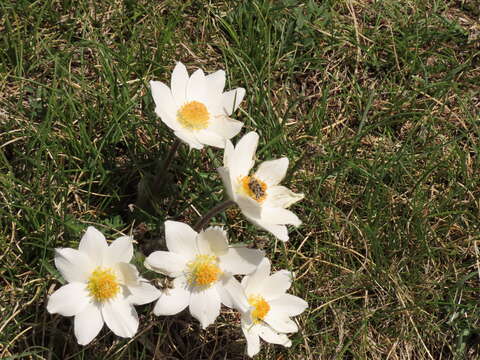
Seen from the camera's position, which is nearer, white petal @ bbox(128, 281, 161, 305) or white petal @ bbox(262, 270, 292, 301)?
white petal @ bbox(128, 281, 161, 305)

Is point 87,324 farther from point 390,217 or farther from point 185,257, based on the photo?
point 390,217

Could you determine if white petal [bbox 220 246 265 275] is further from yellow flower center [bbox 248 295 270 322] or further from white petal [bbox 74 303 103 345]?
white petal [bbox 74 303 103 345]

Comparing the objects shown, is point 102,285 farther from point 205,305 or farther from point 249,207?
point 249,207

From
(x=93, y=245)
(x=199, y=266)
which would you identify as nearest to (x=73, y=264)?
(x=93, y=245)

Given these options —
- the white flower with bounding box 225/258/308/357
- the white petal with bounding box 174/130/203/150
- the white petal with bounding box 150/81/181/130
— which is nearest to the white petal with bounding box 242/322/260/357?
the white flower with bounding box 225/258/308/357

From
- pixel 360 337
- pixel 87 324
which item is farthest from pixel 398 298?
pixel 87 324

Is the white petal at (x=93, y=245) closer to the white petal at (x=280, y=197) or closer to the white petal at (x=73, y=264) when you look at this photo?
the white petal at (x=73, y=264)

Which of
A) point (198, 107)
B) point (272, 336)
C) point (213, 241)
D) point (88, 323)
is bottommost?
point (272, 336)
